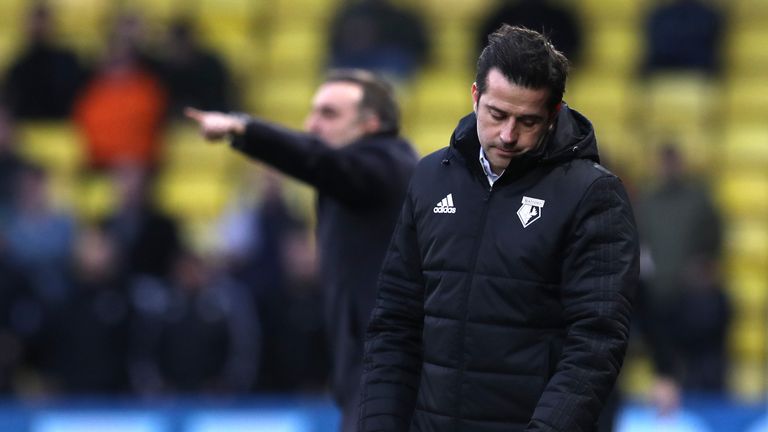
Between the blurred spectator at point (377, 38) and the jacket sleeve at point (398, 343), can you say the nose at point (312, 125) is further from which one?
the blurred spectator at point (377, 38)

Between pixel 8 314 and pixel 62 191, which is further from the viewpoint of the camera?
pixel 62 191

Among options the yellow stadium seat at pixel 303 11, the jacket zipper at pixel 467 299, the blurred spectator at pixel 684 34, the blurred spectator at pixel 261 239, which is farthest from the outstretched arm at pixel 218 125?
the yellow stadium seat at pixel 303 11

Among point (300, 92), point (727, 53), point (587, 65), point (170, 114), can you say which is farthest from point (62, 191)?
point (727, 53)

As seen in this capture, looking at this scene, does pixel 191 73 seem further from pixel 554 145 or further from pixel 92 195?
pixel 554 145

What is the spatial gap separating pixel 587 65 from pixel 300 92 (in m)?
2.39

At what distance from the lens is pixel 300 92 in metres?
13.5

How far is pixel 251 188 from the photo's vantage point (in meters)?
12.0

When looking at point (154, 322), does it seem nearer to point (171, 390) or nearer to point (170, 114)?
point (171, 390)

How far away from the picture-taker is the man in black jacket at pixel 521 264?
12.9 feet

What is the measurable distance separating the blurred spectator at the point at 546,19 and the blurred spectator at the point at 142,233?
9.41 ft

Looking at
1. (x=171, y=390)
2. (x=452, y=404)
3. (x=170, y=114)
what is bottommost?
(x=171, y=390)

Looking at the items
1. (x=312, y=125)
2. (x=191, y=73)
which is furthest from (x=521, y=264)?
(x=191, y=73)

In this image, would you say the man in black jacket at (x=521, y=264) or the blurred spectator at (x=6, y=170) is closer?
the man in black jacket at (x=521, y=264)

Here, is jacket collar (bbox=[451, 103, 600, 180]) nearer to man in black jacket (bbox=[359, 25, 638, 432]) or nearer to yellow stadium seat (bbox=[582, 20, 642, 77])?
man in black jacket (bbox=[359, 25, 638, 432])
